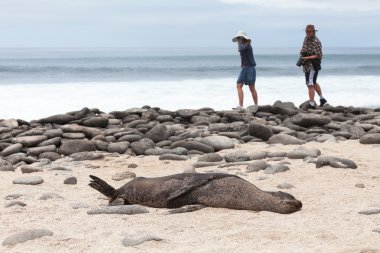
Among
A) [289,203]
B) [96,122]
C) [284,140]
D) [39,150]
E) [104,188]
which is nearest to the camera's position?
[289,203]

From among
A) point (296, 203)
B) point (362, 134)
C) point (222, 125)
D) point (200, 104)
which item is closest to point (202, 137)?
point (222, 125)

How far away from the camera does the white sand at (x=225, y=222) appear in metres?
4.25

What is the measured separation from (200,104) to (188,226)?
45.9 ft

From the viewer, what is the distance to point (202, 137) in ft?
→ 30.4

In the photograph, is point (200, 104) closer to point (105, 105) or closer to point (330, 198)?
point (105, 105)

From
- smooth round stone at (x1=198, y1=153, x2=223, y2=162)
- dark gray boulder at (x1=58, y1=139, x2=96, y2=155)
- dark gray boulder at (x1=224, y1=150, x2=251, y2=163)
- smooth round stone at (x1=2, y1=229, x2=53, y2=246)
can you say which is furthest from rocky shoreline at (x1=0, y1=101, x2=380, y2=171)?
smooth round stone at (x1=2, y1=229, x2=53, y2=246)

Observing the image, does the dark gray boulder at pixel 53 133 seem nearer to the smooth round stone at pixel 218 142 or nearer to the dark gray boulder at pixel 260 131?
the smooth round stone at pixel 218 142

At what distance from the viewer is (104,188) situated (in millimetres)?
5703

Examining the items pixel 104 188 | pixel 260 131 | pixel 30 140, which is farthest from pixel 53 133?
pixel 104 188

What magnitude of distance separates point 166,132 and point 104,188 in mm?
3634

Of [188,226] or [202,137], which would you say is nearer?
[188,226]

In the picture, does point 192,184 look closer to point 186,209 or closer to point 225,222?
point 186,209

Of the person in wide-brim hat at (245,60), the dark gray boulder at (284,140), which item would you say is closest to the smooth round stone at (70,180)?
the dark gray boulder at (284,140)

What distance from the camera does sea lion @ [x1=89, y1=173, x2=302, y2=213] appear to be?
5.22 m
